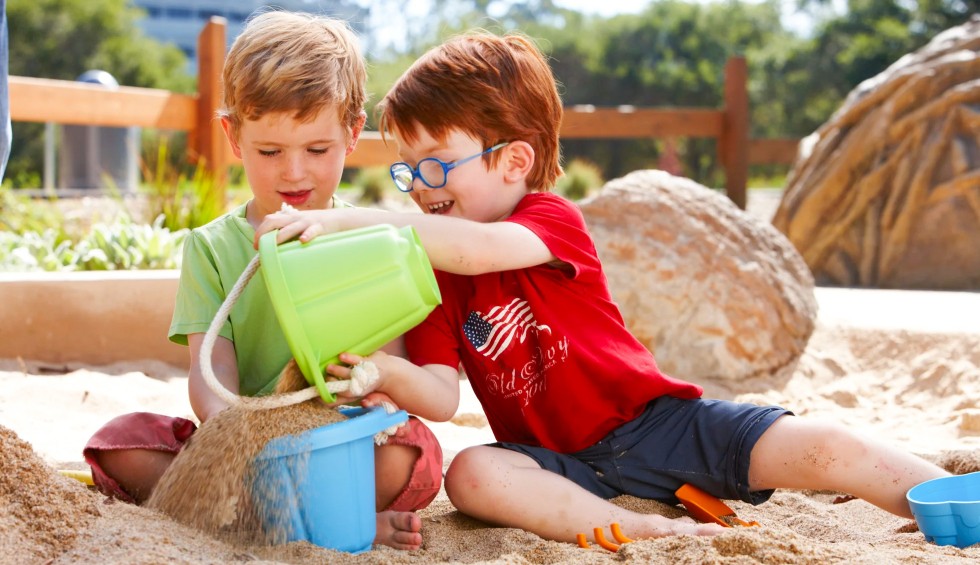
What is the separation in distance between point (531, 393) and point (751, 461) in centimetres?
47

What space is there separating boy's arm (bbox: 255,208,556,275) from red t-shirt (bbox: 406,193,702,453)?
107 mm

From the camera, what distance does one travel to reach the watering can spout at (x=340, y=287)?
1.55 metres

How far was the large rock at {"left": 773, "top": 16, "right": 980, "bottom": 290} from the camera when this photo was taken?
6375mm

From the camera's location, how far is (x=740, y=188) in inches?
306

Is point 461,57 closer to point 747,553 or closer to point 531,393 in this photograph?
point 531,393

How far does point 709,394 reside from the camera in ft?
11.6

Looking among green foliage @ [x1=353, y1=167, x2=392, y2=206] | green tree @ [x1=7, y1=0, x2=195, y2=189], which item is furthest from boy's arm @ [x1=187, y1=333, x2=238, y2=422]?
green tree @ [x1=7, y1=0, x2=195, y2=189]

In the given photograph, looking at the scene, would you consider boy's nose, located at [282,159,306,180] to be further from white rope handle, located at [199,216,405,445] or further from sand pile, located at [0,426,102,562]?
sand pile, located at [0,426,102,562]

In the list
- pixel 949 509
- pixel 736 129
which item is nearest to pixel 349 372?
pixel 949 509

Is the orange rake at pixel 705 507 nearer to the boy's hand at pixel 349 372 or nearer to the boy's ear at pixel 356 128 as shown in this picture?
the boy's hand at pixel 349 372

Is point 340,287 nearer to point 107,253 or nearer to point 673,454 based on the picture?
point 673,454

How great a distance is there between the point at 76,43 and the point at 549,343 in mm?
26519

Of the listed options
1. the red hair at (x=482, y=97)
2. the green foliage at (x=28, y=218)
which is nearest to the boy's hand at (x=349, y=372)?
the red hair at (x=482, y=97)

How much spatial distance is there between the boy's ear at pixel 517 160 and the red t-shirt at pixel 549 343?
62 mm
